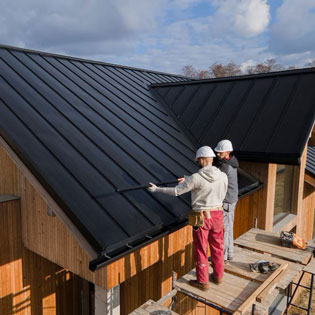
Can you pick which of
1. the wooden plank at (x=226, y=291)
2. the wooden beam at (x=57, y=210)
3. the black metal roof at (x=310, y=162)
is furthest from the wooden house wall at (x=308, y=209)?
the wooden beam at (x=57, y=210)

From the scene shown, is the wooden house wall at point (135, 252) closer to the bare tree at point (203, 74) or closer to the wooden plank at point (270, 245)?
the wooden plank at point (270, 245)

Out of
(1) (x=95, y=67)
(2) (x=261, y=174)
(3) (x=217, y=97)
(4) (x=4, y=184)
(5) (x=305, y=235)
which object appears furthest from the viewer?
(5) (x=305, y=235)

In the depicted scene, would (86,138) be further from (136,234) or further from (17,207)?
(136,234)

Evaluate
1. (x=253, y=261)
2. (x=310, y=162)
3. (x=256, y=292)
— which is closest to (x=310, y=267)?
(x=253, y=261)

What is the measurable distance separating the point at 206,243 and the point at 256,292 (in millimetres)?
984

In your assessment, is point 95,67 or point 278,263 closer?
point 278,263

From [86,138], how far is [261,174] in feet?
13.8

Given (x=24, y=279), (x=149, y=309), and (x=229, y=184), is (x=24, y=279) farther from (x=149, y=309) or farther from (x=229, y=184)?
(x=229, y=184)

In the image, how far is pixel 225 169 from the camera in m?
5.40

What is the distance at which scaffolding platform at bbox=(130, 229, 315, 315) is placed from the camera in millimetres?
4469

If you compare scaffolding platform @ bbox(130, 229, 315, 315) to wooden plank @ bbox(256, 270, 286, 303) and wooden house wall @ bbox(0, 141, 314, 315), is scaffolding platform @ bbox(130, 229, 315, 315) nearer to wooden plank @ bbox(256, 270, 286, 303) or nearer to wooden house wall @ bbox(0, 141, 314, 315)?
wooden plank @ bbox(256, 270, 286, 303)

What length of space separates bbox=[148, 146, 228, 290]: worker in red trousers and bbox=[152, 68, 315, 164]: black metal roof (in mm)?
2731

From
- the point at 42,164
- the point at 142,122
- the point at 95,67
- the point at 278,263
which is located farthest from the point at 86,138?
the point at 95,67

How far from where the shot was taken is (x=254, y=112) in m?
7.93
